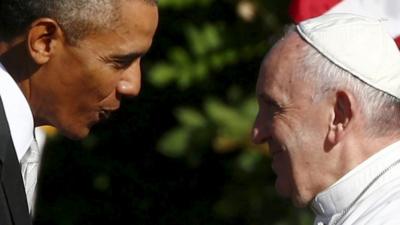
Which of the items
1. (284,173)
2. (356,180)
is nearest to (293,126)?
(284,173)

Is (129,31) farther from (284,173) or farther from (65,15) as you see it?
(284,173)

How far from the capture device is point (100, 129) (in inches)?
279

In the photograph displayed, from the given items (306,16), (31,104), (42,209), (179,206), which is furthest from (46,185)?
(31,104)

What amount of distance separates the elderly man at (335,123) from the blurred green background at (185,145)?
217cm

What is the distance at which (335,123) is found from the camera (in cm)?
395

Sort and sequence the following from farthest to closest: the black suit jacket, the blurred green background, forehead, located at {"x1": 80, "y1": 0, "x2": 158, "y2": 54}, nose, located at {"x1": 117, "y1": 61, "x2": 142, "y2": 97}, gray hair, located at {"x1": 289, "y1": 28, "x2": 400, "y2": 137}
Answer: the blurred green background → nose, located at {"x1": 117, "y1": 61, "x2": 142, "y2": 97} → forehead, located at {"x1": 80, "y1": 0, "x2": 158, "y2": 54} → gray hair, located at {"x1": 289, "y1": 28, "x2": 400, "y2": 137} → the black suit jacket

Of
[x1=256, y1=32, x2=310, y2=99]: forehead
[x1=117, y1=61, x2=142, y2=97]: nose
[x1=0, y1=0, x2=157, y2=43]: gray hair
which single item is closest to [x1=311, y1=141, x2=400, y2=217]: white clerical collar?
[x1=256, y1=32, x2=310, y2=99]: forehead

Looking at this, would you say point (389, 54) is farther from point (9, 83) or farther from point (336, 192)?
point (9, 83)

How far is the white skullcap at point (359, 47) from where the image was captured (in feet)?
13.1

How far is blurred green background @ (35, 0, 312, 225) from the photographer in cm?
640

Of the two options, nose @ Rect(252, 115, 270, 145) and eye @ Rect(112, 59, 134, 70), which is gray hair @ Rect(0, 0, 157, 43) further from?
nose @ Rect(252, 115, 270, 145)

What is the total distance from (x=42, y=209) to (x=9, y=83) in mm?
3154

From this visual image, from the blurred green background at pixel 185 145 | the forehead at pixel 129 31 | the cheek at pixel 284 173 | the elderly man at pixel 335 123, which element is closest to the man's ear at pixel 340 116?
the elderly man at pixel 335 123

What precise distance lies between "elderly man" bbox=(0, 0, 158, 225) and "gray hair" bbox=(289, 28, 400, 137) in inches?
18.4
